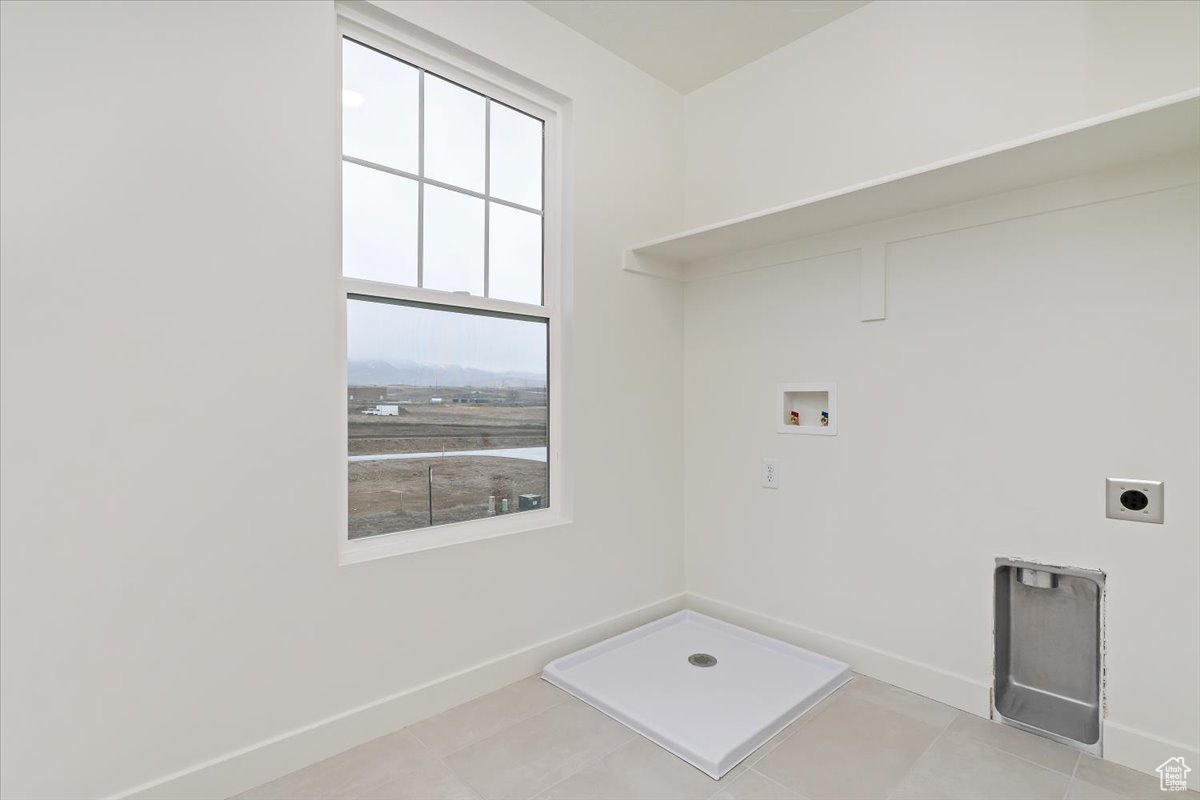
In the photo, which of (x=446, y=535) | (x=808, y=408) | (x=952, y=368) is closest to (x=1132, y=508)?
(x=952, y=368)

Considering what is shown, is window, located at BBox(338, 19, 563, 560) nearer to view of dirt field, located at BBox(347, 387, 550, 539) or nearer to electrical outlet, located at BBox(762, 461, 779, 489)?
view of dirt field, located at BBox(347, 387, 550, 539)

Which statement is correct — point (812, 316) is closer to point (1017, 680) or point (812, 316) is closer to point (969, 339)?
point (969, 339)

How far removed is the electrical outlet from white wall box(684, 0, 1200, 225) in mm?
1231

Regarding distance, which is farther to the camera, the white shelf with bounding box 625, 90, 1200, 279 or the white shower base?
the white shower base

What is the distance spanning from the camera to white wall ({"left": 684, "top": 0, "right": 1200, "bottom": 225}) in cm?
186

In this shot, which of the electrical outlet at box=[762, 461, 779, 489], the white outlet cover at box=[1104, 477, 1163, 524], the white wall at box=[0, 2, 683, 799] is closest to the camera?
the white wall at box=[0, 2, 683, 799]

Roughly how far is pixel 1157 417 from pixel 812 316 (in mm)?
1172

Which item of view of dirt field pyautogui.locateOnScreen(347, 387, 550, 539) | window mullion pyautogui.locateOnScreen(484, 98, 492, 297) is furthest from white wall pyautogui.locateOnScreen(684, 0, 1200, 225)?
view of dirt field pyautogui.locateOnScreen(347, 387, 550, 539)

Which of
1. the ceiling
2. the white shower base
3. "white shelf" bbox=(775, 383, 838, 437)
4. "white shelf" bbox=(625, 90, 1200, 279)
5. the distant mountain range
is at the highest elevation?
the ceiling

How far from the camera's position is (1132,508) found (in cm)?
182

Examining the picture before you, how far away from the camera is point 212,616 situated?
165cm

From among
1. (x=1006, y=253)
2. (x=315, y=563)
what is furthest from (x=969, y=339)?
(x=315, y=563)

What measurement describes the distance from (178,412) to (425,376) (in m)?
0.79

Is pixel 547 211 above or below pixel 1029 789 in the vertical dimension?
above
